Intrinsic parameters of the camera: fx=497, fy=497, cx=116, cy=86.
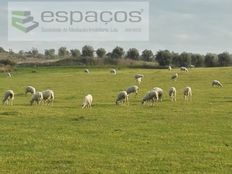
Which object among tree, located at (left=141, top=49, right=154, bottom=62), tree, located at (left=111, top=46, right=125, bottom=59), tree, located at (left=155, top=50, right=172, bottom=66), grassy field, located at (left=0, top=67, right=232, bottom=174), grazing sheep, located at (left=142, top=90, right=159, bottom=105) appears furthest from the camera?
tree, located at (left=141, top=49, right=154, bottom=62)

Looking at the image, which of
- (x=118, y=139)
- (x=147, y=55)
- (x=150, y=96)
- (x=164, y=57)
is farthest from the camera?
(x=147, y=55)

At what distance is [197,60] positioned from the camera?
506 feet

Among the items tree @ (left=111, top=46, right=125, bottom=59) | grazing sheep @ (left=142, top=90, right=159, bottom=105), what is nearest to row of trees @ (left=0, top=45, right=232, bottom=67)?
tree @ (left=111, top=46, right=125, bottom=59)

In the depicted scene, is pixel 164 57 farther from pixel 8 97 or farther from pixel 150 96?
pixel 150 96

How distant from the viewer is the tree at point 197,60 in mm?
152500

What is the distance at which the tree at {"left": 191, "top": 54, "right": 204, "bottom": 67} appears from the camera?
15250 cm

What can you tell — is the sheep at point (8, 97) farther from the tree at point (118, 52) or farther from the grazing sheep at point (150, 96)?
the tree at point (118, 52)

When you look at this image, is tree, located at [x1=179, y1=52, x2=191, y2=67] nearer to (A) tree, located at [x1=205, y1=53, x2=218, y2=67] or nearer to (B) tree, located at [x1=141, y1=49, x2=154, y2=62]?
(A) tree, located at [x1=205, y1=53, x2=218, y2=67]

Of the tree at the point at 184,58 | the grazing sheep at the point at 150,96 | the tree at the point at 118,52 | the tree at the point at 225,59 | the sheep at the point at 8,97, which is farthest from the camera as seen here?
the tree at the point at 118,52

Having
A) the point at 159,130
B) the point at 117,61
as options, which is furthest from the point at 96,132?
the point at 117,61

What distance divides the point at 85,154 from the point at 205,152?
4.37 metres

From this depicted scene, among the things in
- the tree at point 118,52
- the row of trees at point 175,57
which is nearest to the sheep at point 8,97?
the row of trees at point 175,57

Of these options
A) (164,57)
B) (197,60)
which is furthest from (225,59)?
(164,57)

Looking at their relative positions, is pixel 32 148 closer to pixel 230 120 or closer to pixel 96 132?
pixel 96 132
